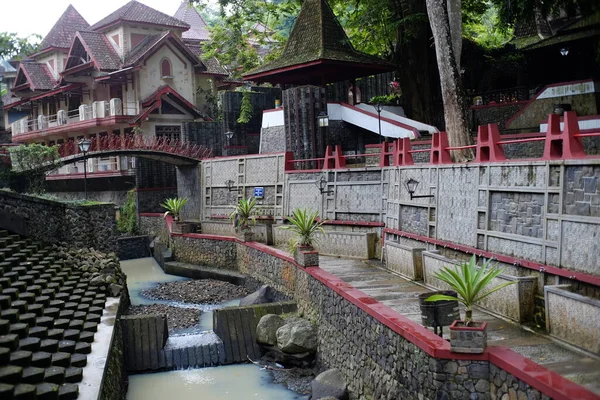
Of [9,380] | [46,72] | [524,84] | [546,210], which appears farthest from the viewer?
[46,72]

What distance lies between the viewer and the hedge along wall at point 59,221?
56.4 ft

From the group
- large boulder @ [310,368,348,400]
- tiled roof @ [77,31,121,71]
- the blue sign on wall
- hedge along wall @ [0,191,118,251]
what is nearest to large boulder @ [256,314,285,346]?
large boulder @ [310,368,348,400]

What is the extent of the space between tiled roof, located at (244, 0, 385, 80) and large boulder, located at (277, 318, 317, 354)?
35.6 ft

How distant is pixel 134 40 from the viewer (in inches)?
1394

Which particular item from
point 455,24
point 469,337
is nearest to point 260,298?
point 455,24

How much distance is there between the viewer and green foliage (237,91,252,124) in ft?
102

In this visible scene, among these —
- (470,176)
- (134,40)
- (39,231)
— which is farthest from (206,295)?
(134,40)

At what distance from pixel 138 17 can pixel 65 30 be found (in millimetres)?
7704

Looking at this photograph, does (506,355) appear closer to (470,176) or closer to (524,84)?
(470,176)

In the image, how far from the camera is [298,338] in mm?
13836

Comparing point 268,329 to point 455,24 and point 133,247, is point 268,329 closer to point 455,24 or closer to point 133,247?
point 455,24

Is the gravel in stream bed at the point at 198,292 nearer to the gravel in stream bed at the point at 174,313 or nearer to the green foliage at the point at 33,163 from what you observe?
the gravel in stream bed at the point at 174,313

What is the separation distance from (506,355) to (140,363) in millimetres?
9205

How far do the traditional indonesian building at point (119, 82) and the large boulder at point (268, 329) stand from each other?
62.8 ft
